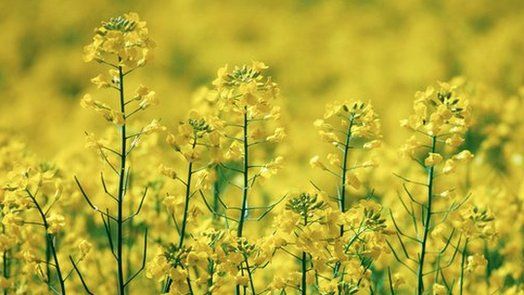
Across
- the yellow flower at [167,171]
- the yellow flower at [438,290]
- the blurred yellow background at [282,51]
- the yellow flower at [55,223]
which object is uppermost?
the blurred yellow background at [282,51]

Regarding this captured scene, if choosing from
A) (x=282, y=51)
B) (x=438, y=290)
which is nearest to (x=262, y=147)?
(x=282, y=51)

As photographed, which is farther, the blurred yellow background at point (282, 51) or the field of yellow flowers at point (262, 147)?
the blurred yellow background at point (282, 51)

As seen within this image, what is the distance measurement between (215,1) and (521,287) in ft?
35.9

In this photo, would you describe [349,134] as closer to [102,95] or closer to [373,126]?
[373,126]

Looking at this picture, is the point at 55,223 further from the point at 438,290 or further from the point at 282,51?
the point at 282,51

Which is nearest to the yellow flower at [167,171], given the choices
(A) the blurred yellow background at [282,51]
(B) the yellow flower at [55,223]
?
(B) the yellow flower at [55,223]

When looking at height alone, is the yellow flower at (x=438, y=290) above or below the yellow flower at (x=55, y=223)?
below

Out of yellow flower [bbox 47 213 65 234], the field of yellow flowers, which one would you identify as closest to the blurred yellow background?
the field of yellow flowers

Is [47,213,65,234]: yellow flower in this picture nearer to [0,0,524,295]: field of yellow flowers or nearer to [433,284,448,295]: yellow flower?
[0,0,524,295]: field of yellow flowers

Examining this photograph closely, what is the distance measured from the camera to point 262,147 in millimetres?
9906

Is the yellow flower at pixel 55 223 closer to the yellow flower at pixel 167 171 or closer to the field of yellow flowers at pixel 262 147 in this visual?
the field of yellow flowers at pixel 262 147

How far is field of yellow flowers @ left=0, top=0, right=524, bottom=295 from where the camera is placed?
11.3 ft

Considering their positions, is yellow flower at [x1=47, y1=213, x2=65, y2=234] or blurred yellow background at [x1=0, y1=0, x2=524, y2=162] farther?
blurred yellow background at [x1=0, y1=0, x2=524, y2=162]

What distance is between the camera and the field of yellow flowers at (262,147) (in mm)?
3441
